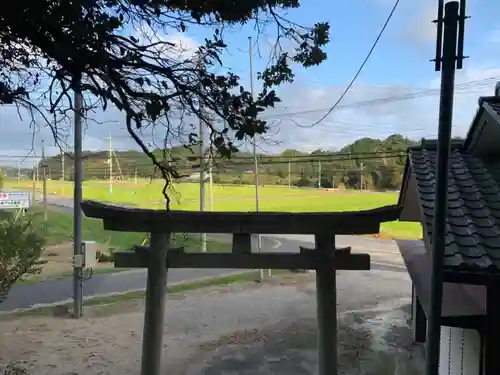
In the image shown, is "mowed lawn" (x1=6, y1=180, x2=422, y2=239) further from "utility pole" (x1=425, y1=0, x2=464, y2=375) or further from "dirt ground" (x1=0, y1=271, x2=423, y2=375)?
"utility pole" (x1=425, y1=0, x2=464, y2=375)

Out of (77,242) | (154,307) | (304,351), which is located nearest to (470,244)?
(154,307)

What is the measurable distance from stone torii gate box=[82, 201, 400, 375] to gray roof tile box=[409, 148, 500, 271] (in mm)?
588

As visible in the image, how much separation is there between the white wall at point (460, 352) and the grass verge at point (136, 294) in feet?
26.5

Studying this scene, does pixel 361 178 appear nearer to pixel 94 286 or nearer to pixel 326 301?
pixel 94 286

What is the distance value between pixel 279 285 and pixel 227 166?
457 inches

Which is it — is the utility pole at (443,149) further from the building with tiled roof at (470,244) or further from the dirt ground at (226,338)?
the dirt ground at (226,338)

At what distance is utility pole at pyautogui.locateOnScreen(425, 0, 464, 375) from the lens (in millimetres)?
2316

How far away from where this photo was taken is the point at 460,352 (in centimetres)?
502

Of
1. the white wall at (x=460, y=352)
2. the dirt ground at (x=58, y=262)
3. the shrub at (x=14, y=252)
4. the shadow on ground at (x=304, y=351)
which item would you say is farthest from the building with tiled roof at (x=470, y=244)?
the dirt ground at (x=58, y=262)

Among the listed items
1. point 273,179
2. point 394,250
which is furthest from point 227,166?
point 273,179

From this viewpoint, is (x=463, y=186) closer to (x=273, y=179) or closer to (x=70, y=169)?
(x=70, y=169)

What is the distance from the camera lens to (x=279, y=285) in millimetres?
14414

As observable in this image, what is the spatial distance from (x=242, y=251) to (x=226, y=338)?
438cm

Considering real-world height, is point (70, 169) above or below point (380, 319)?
above
